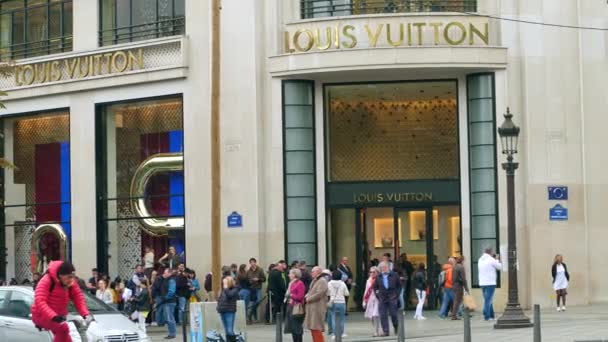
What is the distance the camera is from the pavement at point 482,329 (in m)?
25.5

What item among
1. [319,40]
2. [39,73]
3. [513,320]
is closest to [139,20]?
[39,73]

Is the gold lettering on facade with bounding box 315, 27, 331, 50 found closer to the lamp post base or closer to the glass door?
the glass door

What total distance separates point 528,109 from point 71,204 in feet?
48.4

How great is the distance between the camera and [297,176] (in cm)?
3644

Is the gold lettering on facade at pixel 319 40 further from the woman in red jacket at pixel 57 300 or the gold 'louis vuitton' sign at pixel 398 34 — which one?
the woman in red jacket at pixel 57 300

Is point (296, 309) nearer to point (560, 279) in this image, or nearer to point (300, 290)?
point (300, 290)

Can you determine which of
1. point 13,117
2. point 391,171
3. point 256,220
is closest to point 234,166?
point 256,220

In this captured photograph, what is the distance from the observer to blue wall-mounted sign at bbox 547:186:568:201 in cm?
3497

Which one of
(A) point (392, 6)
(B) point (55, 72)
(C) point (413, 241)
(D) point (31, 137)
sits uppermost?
(A) point (392, 6)

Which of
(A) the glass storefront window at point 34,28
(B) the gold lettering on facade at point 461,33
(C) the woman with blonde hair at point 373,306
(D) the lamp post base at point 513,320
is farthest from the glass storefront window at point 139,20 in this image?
(D) the lamp post base at point 513,320

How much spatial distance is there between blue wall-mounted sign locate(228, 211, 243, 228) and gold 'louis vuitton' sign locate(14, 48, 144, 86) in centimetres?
566

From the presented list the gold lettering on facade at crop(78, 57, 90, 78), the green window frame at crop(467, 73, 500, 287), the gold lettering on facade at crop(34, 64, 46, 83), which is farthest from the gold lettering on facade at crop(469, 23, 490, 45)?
the gold lettering on facade at crop(34, 64, 46, 83)

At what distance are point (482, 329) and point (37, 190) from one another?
1909 centimetres

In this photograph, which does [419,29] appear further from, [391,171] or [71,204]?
[71,204]
